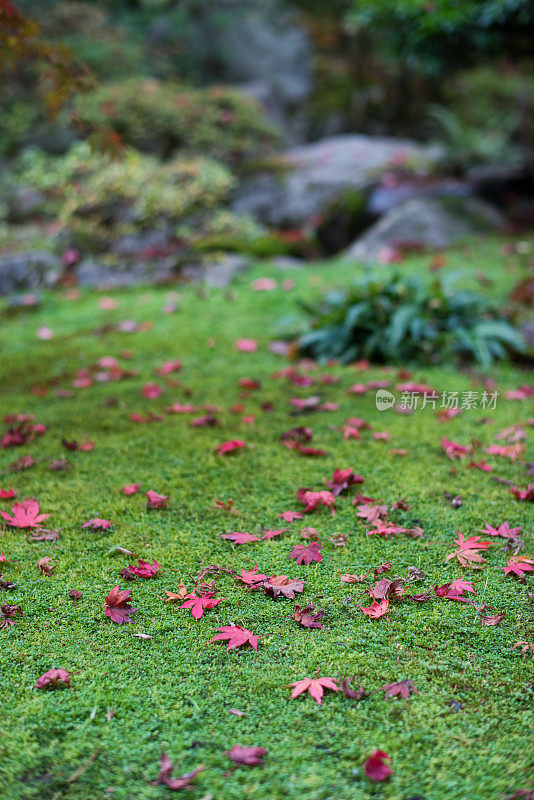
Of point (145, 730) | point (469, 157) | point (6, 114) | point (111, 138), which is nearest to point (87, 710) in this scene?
point (145, 730)

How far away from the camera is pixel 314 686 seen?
1.61m

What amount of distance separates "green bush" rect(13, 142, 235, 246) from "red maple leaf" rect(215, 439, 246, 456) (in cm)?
496

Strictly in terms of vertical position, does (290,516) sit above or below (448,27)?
below

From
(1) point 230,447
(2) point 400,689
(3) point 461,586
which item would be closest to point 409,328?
(1) point 230,447

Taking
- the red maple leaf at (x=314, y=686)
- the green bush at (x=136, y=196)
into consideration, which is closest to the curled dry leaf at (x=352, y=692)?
the red maple leaf at (x=314, y=686)

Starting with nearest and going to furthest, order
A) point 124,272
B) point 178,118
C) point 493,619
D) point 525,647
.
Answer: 1. point 525,647
2. point 493,619
3. point 124,272
4. point 178,118

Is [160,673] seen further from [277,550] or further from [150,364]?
[150,364]

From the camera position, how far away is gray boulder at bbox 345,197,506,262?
695 cm

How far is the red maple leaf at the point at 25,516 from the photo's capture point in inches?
91.0

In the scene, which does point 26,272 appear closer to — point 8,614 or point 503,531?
point 8,614

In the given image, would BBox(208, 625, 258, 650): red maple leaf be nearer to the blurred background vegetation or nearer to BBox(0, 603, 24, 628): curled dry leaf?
BBox(0, 603, 24, 628): curled dry leaf

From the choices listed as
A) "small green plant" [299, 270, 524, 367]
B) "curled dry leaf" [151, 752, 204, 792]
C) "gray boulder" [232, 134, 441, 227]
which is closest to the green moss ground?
"curled dry leaf" [151, 752, 204, 792]

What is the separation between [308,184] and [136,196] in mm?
2572

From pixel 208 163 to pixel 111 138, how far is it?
497cm
